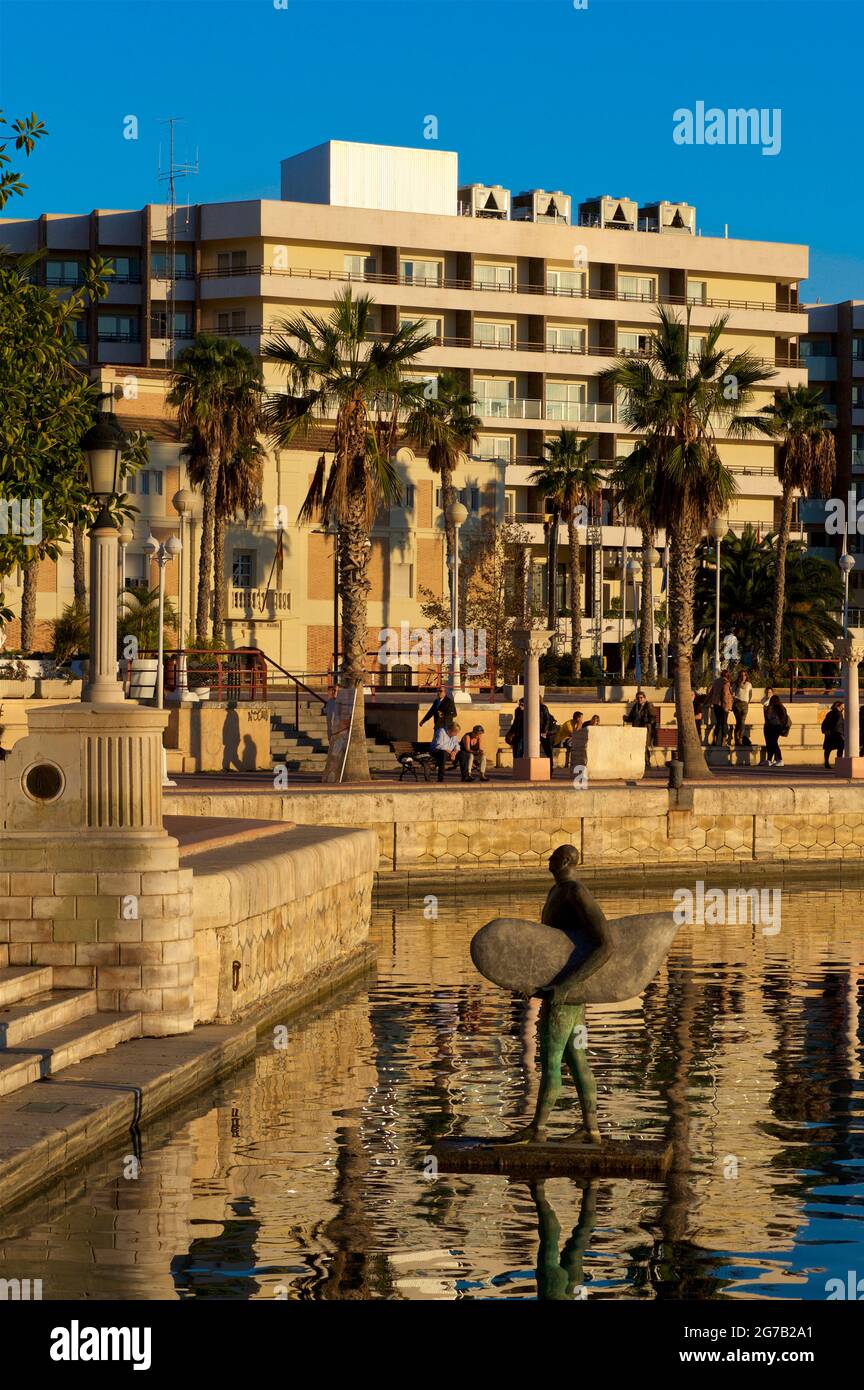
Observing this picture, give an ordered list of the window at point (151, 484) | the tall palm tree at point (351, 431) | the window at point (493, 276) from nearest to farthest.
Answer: the tall palm tree at point (351, 431) → the window at point (151, 484) → the window at point (493, 276)

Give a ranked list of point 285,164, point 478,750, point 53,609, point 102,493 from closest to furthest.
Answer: point 102,493, point 478,750, point 53,609, point 285,164

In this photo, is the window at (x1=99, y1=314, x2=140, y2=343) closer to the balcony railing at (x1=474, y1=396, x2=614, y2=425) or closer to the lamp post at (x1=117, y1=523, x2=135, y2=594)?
the balcony railing at (x1=474, y1=396, x2=614, y2=425)

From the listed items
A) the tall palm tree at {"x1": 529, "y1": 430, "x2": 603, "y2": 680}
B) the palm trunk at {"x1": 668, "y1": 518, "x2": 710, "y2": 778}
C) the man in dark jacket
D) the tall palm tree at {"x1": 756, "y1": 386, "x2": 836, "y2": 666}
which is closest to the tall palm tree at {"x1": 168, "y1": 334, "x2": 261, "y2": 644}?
the tall palm tree at {"x1": 529, "y1": 430, "x2": 603, "y2": 680}

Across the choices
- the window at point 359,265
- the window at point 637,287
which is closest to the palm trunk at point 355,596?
the window at point 359,265

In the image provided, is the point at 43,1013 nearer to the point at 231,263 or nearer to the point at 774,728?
the point at 774,728

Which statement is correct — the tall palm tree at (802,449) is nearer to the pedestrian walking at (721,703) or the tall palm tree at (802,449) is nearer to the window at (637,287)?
the pedestrian walking at (721,703)

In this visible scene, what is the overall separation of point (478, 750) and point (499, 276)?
69076 millimetres

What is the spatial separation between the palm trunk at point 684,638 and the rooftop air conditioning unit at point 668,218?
7096cm

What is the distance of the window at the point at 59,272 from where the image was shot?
9600 centimetres
